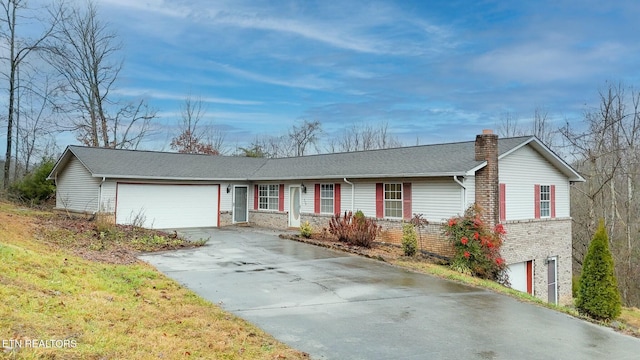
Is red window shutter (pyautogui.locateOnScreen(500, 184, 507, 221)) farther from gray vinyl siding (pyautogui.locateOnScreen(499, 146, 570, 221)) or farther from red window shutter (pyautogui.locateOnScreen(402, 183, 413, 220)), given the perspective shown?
red window shutter (pyautogui.locateOnScreen(402, 183, 413, 220))

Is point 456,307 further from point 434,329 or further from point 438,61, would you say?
point 438,61

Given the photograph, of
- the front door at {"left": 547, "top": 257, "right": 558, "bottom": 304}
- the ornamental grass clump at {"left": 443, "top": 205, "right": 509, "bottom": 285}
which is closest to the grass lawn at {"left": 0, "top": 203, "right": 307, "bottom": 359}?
the ornamental grass clump at {"left": 443, "top": 205, "right": 509, "bottom": 285}

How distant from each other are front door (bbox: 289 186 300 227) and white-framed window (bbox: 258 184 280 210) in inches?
47.7

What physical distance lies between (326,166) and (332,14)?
282 inches

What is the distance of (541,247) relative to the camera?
1612cm

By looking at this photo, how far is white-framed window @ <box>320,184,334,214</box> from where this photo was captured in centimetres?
1886

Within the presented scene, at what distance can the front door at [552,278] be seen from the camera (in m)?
16.7

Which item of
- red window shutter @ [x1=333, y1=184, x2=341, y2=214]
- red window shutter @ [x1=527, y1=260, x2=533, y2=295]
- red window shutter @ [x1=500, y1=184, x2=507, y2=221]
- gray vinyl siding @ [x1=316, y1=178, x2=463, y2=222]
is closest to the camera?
gray vinyl siding @ [x1=316, y1=178, x2=463, y2=222]

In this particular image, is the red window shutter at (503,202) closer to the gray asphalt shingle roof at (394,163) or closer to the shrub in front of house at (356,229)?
the gray asphalt shingle roof at (394,163)

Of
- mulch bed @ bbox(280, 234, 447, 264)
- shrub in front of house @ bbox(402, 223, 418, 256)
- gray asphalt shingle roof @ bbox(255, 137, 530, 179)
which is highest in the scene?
gray asphalt shingle roof @ bbox(255, 137, 530, 179)

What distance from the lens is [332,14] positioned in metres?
16.0

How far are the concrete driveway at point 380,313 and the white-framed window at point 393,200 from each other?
4205mm

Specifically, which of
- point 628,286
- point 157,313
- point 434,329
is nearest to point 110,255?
point 157,313

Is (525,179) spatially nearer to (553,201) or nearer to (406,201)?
(553,201)
